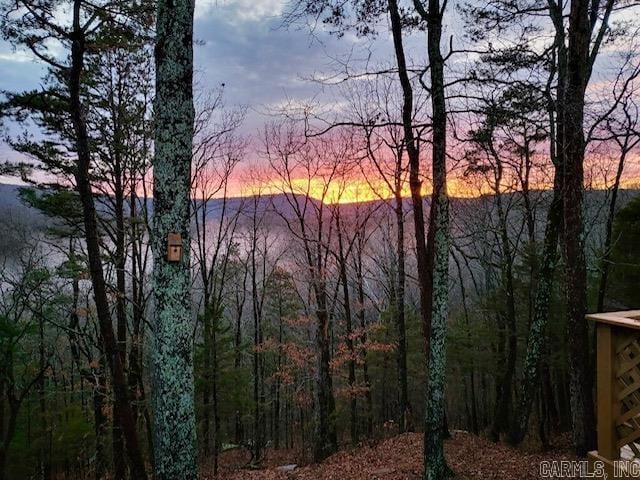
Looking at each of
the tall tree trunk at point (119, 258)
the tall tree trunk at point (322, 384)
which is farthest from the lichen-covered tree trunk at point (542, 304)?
the tall tree trunk at point (119, 258)

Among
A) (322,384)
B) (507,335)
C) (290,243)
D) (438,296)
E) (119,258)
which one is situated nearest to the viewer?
(438,296)

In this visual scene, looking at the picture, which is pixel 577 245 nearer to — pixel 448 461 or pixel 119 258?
pixel 448 461

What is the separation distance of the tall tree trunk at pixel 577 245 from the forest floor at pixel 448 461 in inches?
31.3

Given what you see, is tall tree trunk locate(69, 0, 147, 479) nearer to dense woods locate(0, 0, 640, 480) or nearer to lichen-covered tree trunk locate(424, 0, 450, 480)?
dense woods locate(0, 0, 640, 480)

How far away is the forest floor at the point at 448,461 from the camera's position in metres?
6.25

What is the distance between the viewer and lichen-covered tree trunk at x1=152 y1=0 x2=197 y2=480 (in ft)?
11.1

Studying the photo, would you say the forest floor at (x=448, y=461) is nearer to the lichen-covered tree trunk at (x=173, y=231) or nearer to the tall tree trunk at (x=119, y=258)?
the tall tree trunk at (x=119, y=258)

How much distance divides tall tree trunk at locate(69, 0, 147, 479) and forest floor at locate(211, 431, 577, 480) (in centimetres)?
351

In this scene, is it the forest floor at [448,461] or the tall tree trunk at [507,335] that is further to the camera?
the tall tree trunk at [507,335]

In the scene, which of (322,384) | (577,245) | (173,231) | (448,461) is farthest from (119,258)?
(577,245)

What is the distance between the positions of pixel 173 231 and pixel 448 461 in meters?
6.11

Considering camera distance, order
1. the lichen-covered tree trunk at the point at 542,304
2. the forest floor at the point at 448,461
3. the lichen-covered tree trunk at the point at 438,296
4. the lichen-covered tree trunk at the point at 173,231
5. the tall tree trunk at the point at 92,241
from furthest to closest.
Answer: the lichen-covered tree trunk at the point at 542,304 → the tall tree trunk at the point at 92,241 → the forest floor at the point at 448,461 → the lichen-covered tree trunk at the point at 438,296 → the lichen-covered tree trunk at the point at 173,231

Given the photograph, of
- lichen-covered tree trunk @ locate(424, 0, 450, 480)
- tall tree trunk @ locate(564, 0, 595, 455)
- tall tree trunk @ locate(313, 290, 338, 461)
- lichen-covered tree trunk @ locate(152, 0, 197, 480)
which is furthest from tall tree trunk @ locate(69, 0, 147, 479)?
tall tree trunk @ locate(564, 0, 595, 455)

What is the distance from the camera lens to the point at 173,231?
138 inches
